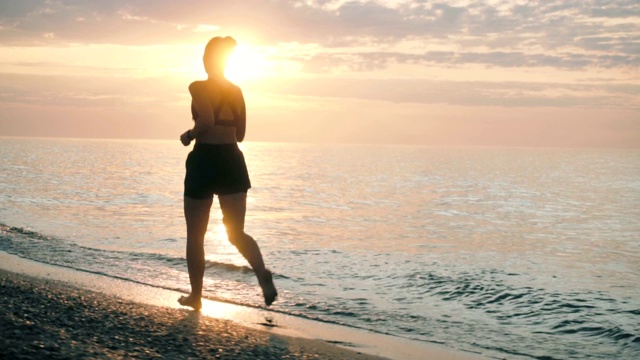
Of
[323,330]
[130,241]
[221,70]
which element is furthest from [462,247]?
[221,70]

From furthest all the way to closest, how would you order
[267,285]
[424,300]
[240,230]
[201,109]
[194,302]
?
1. [424,300]
2. [194,302]
3. [267,285]
4. [240,230]
5. [201,109]

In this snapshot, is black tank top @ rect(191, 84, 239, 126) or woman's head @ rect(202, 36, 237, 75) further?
woman's head @ rect(202, 36, 237, 75)

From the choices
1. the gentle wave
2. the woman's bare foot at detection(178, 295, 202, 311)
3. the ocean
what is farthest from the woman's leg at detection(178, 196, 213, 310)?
the ocean

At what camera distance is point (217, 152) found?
595 cm

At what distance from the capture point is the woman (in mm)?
5930

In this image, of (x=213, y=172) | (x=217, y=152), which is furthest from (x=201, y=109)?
(x=213, y=172)

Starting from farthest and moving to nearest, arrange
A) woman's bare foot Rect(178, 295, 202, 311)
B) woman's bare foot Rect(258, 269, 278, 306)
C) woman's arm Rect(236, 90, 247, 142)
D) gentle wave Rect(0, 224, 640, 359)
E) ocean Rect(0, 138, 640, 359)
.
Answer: ocean Rect(0, 138, 640, 359) → gentle wave Rect(0, 224, 640, 359) → woman's bare foot Rect(178, 295, 202, 311) → woman's bare foot Rect(258, 269, 278, 306) → woman's arm Rect(236, 90, 247, 142)

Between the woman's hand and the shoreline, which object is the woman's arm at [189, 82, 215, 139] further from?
the shoreline

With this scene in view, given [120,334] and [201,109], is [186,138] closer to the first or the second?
[201,109]

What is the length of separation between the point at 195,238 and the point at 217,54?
164cm

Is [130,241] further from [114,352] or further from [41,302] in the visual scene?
[114,352]

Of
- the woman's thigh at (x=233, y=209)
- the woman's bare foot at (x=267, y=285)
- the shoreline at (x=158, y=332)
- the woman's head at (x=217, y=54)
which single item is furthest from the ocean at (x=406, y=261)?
the woman's head at (x=217, y=54)

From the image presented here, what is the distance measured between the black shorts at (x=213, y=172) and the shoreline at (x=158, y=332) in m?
1.09

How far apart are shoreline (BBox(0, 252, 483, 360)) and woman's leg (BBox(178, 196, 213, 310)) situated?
0.19m
